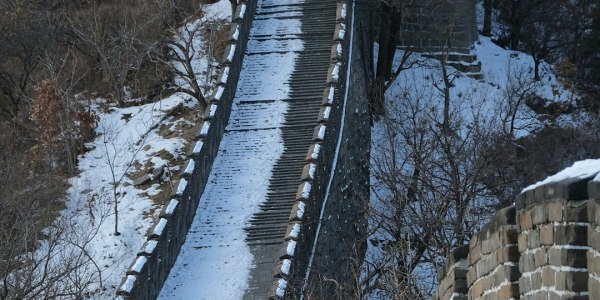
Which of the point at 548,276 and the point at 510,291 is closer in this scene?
the point at 548,276

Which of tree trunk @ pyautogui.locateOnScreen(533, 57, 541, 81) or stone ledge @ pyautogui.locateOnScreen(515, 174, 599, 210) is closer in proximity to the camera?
stone ledge @ pyautogui.locateOnScreen(515, 174, 599, 210)

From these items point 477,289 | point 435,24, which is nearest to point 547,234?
point 477,289

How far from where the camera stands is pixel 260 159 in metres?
27.2

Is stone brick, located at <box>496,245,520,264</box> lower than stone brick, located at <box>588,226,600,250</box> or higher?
higher

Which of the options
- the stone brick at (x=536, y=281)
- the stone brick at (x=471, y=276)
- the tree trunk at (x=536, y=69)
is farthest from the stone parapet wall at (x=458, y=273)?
the tree trunk at (x=536, y=69)

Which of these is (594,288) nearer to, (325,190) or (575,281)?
(575,281)

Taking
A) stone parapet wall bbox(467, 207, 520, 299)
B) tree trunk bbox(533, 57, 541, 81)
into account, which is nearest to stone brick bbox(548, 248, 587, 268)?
stone parapet wall bbox(467, 207, 520, 299)

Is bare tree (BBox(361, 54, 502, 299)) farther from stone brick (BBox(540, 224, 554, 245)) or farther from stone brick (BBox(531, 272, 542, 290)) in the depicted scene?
stone brick (BBox(540, 224, 554, 245))

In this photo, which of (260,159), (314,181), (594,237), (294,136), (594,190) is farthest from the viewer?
(294,136)

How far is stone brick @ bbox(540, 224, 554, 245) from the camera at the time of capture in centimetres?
859

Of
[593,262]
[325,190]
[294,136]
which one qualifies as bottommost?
[593,262]

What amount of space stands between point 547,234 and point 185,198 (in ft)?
54.4

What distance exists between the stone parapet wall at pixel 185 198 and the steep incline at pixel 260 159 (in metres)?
0.23

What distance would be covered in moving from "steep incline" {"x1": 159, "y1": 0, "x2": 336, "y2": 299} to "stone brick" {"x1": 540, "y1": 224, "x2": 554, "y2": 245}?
568 inches
